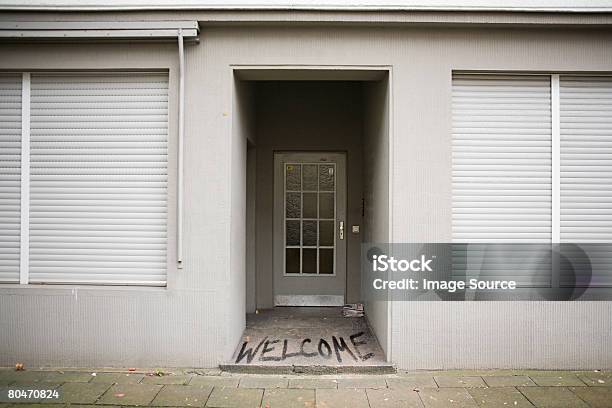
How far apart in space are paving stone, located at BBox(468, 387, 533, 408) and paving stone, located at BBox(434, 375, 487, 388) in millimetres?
102

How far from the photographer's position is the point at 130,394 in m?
3.91

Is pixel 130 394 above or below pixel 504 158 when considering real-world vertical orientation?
below

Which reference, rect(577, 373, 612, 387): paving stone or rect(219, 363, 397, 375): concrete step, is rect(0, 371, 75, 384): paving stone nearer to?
rect(219, 363, 397, 375): concrete step

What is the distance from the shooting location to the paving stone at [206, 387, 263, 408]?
147 inches

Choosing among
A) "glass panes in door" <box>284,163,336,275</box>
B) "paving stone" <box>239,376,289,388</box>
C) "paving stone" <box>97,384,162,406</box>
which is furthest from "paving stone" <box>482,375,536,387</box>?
"paving stone" <box>97,384,162,406</box>

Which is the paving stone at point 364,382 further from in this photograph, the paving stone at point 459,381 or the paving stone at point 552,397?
the paving stone at point 552,397

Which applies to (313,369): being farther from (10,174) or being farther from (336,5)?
(10,174)

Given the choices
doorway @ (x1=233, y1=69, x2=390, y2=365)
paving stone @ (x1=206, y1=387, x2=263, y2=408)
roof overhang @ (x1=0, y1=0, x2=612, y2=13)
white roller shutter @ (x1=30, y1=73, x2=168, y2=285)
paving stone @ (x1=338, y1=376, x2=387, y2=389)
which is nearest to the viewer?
paving stone @ (x1=206, y1=387, x2=263, y2=408)

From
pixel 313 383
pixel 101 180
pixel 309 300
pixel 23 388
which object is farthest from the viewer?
pixel 309 300

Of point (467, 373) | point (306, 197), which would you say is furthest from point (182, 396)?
point (306, 197)

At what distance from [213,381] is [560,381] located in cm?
340

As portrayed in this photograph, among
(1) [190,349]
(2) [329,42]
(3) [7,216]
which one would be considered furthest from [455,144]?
(3) [7,216]

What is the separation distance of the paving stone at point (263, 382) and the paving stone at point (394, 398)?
82cm

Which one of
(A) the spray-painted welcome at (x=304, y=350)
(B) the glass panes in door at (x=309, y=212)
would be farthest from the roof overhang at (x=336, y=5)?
(A) the spray-painted welcome at (x=304, y=350)
